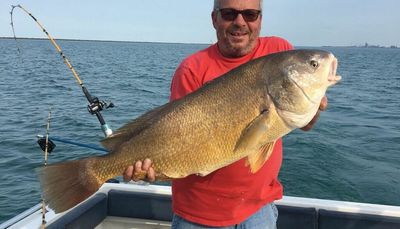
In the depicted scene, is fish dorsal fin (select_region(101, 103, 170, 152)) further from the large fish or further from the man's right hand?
the man's right hand

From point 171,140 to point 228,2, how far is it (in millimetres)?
1115

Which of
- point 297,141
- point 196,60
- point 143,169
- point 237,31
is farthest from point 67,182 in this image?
point 297,141

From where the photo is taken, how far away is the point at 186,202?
3.30 metres

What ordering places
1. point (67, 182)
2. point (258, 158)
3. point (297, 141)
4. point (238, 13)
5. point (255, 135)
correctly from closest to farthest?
point (255, 135) → point (258, 158) → point (67, 182) → point (238, 13) → point (297, 141)

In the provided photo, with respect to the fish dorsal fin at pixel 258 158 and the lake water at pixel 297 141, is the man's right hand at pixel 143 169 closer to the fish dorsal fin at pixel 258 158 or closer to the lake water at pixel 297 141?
the fish dorsal fin at pixel 258 158

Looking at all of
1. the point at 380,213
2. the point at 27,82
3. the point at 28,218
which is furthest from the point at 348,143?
the point at 27,82

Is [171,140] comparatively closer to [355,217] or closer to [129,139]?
[129,139]

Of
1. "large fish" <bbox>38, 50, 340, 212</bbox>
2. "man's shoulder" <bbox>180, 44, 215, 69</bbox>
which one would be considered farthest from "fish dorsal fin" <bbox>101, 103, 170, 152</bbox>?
"man's shoulder" <bbox>180, 44, 215, 69</bbox>

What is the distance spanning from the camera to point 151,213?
17.8ft

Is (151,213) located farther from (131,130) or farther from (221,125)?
(221,125)

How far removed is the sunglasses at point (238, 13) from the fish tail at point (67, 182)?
144 cm

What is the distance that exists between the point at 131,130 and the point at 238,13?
1185 mm

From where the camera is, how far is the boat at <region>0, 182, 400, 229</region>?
466 cm

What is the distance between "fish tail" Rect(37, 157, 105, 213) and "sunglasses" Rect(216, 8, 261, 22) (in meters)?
1.44
